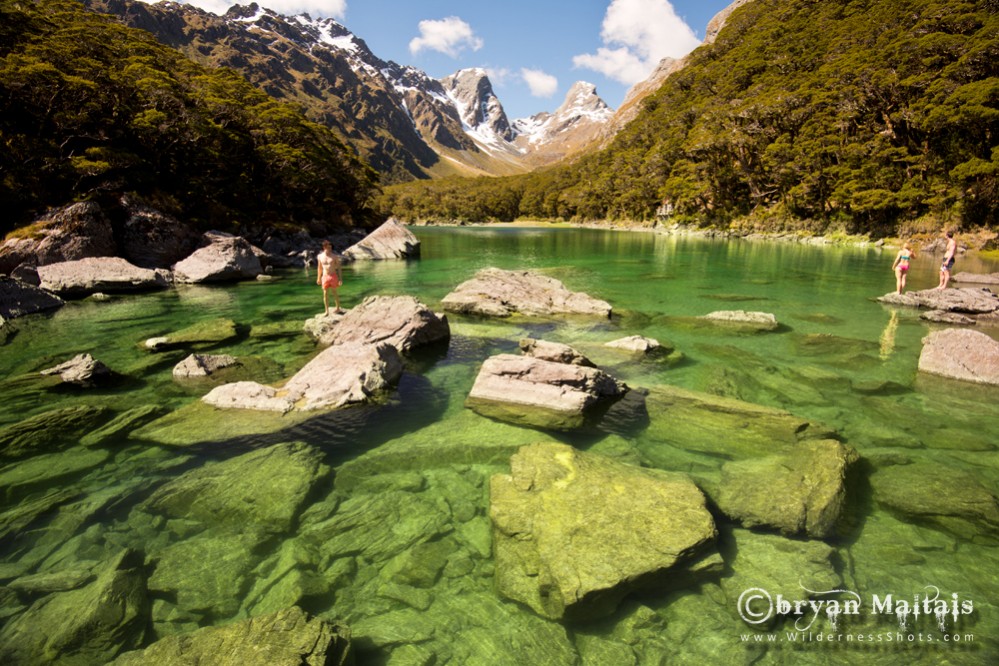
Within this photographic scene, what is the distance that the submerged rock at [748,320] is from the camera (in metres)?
16.5

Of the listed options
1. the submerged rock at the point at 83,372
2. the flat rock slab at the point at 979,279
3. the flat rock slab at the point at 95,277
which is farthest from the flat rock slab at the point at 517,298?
the flat rock slab at the point at 979,279

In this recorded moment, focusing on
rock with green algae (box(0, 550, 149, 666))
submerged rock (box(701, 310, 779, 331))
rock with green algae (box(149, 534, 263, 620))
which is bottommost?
rock with green algae (box(149, 534, 263, 620))

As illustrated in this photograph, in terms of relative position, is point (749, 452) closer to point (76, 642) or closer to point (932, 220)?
point (76, 642)

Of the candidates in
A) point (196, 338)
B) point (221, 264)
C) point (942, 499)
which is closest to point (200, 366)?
point (196, 338)

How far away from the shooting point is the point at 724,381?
11344 millimetres

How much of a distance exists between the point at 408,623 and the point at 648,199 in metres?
105

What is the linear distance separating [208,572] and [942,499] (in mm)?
10158

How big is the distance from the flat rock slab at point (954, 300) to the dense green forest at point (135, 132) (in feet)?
160

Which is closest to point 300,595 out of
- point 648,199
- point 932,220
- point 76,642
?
point 76,642

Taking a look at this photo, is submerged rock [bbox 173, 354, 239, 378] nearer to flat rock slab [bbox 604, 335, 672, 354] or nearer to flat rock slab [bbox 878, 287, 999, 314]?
flat rock slab [bbox 604, 335, 672, 354]

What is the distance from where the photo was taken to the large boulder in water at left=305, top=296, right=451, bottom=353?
14.0m

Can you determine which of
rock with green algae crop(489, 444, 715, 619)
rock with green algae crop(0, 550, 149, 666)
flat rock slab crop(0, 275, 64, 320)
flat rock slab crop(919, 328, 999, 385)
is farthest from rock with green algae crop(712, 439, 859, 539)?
flat rock slab crop(0, 275, 64, 320)

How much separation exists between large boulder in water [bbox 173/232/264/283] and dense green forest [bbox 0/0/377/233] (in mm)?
7312

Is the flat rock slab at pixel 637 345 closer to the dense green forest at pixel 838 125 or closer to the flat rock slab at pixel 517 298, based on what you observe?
the flat rock slab at pixel 517 298
